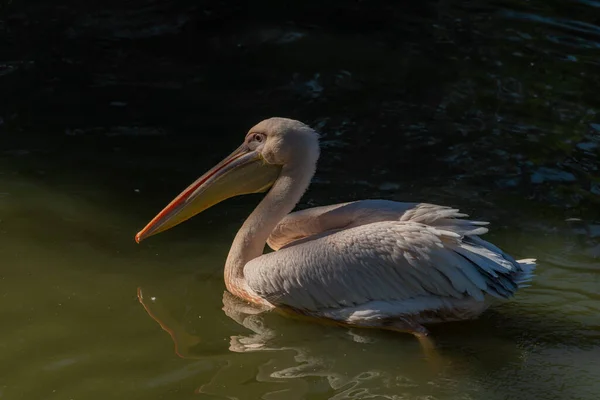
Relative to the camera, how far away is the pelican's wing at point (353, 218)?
4.13 m

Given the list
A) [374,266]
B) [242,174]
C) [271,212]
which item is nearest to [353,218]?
[374,266]

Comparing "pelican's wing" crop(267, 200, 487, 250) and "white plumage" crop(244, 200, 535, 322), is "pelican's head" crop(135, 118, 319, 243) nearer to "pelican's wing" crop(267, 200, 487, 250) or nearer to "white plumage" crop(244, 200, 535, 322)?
"pelican's wing" crop(267, 200, 487, 250)

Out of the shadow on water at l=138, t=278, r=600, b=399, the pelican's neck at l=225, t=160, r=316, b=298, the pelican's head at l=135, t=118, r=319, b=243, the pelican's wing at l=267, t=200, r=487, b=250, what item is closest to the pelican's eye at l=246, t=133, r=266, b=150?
the pelican's head at l=135, t=118, r=319, b=243

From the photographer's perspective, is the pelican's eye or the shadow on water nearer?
the shadow on water

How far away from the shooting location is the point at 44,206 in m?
5.20

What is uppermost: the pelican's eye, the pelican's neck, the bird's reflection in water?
the pelican's eye

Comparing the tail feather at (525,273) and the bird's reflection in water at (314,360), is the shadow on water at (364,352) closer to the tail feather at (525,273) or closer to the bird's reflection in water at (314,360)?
the bird's reflection in water at (314,360)

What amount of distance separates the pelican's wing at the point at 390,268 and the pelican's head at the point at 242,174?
526mm

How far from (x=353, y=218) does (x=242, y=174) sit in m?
0.64

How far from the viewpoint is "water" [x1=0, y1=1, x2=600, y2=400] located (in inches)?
149

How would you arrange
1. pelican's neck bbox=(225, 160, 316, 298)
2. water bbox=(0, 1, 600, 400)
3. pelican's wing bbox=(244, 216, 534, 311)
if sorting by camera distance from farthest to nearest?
pelican's neck bbox=(225, 160, 316, 298), pelican's wing bbox=(244, 216, 534, 311), water bbox=(0, 1, 600, 400)

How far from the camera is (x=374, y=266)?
160 inches

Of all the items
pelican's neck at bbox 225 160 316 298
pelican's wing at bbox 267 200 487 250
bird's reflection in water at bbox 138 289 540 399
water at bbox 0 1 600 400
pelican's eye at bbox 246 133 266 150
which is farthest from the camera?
pelican's eye at bbox 246 133 266 150

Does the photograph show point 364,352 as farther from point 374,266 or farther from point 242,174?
point 242,174
